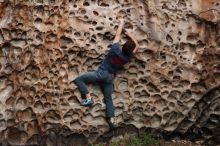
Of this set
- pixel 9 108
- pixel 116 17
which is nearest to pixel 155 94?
pixel 116 17

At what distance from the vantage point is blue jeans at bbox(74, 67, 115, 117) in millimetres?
6504

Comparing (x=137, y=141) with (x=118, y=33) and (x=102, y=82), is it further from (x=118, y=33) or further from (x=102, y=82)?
(x=118, y=33)

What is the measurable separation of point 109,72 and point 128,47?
39cm

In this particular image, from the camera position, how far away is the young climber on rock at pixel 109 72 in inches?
255

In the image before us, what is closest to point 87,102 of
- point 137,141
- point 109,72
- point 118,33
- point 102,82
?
point 102,82

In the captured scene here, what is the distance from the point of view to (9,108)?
6473mm

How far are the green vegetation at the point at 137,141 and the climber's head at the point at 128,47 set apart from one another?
106 cm

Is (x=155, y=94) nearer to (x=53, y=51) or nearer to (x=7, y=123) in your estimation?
(x=53, y=51)

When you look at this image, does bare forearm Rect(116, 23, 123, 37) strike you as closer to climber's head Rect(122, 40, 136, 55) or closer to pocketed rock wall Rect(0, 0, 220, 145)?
pocketed rock wall Rect(0, 0, 220, 145)

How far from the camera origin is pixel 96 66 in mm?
6625

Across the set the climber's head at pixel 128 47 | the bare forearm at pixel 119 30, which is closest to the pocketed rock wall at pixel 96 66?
the bare forearm at pixel 119 30

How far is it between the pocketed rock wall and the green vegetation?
10 cm

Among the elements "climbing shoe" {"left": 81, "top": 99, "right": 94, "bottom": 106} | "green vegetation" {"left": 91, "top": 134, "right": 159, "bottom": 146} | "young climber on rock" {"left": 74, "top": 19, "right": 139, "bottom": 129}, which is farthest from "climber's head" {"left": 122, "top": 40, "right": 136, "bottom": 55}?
"green vegetation" {"left": 91, "top": 134, "right": 159, "bottom": 146}

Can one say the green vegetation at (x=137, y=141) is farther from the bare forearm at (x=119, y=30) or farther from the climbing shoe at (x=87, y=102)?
the bare forearm at (x=119, y=30)
